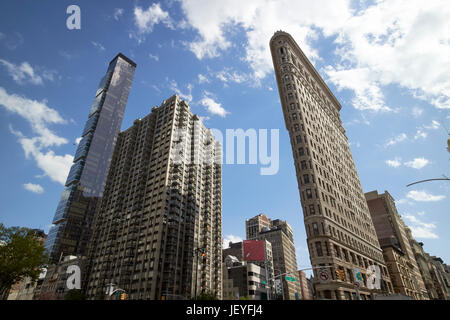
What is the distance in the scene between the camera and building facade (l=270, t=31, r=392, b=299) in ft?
150

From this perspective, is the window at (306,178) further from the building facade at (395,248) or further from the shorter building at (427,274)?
the shorter building at (427,274)

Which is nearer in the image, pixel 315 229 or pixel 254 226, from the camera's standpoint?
pixel 315 229

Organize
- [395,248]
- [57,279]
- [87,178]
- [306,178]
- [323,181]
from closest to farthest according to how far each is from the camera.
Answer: [306,178] → [323,181] → [395,248] → [57,279] → [87,178]

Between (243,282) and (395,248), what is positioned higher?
(395,248)

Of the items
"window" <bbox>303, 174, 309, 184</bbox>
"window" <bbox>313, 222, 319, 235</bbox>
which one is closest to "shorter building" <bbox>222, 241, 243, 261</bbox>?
"window" <bbox>303, 174, 309, 184</bbox>

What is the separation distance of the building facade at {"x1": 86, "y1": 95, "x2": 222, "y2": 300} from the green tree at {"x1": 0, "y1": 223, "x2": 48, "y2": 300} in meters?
34.9

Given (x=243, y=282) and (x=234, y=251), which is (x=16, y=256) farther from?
(x=234, y=251)

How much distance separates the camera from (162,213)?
3209 inches

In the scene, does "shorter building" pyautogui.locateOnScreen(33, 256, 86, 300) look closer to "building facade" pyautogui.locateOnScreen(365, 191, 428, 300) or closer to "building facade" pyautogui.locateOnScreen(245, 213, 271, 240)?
"building facade" pyautogui.locateOnScreen(365, 191, 428, 300)

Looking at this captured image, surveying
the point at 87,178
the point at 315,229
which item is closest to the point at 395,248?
the point at 315,229

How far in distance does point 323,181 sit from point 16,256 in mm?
56399

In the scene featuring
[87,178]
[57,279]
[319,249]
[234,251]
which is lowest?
[319,249]

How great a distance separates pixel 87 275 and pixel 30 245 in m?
60.7

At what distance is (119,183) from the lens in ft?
351
